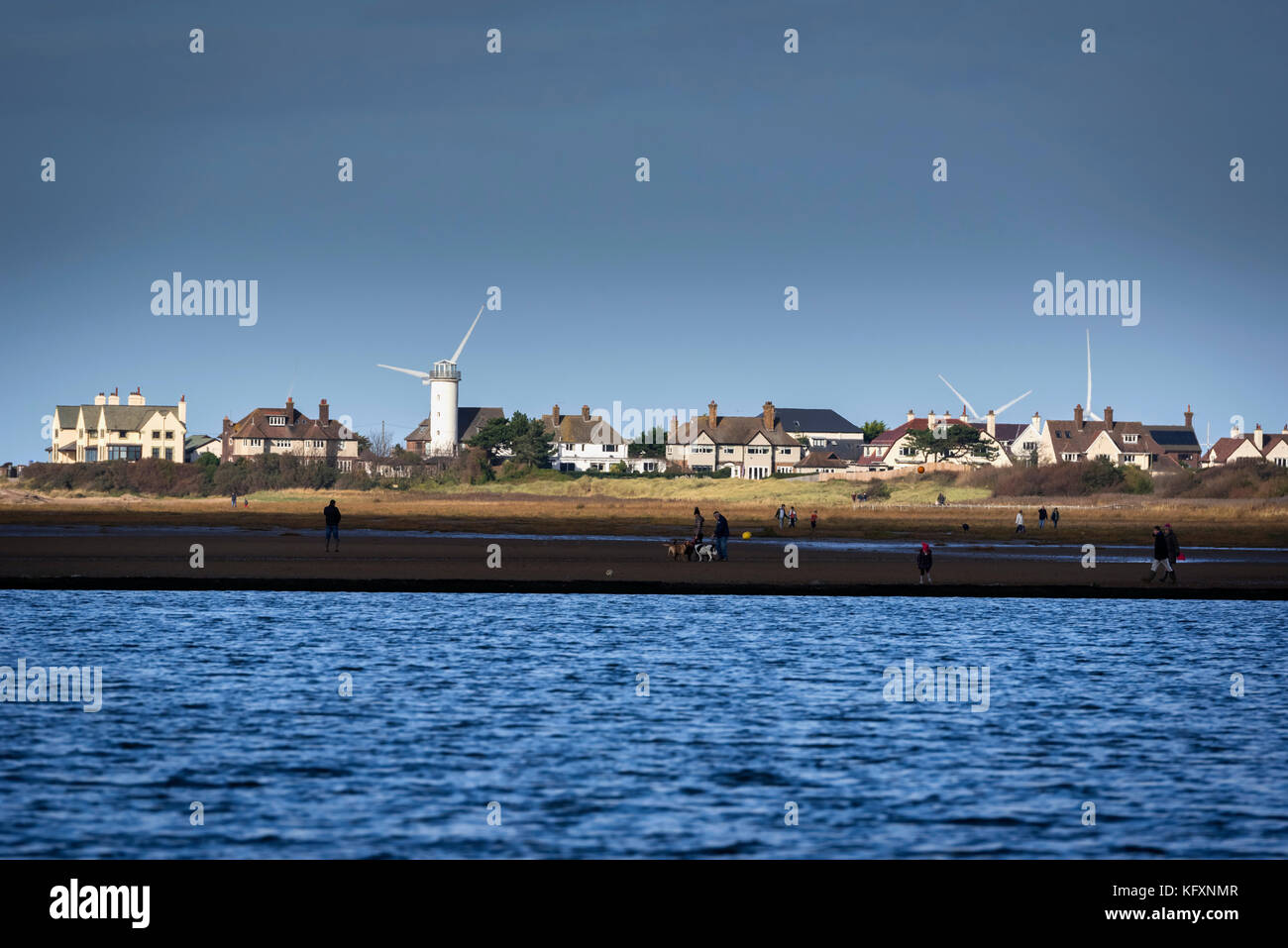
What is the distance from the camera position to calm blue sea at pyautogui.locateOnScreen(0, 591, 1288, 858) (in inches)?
→ 558

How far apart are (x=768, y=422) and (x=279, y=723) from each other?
564 ft

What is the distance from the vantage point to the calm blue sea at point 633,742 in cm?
1417

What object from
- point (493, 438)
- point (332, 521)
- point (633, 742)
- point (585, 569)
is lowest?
point (633, 742)

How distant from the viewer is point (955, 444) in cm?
16425

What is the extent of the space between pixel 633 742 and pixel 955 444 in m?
150

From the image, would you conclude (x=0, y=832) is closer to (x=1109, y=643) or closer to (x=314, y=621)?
(x=314, y=621)

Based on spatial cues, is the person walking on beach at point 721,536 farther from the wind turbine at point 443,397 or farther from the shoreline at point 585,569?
the wind turbine at point 443,397

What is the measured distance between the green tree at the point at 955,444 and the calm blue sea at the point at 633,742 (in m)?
130

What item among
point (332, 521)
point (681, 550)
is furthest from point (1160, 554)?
point (332, 521)

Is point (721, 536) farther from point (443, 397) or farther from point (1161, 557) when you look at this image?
point (443, 397)

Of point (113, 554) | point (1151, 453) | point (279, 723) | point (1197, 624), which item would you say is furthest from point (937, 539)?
point (1151, 453)

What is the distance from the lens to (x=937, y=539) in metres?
65.9

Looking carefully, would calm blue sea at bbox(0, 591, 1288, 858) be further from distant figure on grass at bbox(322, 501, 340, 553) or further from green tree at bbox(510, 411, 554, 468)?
green tree at bbox(510, 411, 554, 468)

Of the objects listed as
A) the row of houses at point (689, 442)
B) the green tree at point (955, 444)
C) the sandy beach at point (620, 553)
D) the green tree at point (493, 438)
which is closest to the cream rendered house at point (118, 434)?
the row of houses at point (689, 442)
